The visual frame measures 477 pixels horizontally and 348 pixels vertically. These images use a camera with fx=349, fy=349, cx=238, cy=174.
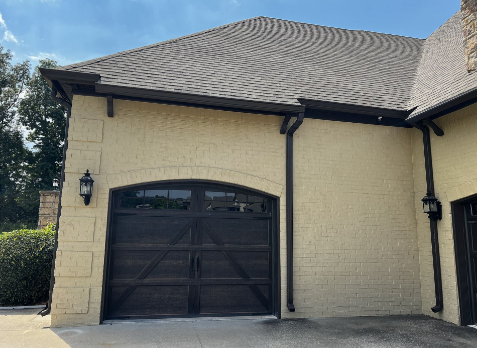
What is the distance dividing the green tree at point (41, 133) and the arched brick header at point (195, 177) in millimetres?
20365

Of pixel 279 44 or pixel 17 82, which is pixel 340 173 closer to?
pixel 279 44

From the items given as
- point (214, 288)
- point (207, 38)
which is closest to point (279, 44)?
point (207, 38)

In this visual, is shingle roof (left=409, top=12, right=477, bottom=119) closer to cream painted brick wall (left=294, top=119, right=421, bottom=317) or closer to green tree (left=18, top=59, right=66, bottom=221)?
cream painted brick wall (left=294, top=119, right=421, bottom=317)

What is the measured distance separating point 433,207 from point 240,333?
4.30 metres

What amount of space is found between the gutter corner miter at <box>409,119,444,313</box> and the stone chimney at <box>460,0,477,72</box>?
1.22m

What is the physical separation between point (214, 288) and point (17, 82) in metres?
26.2

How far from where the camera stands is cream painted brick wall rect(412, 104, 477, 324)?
622 cm

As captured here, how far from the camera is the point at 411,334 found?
565 centimetres

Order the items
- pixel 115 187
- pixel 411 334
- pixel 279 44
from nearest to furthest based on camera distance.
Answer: pixel 411 334 < pixel 115 187 < pixel 279 44

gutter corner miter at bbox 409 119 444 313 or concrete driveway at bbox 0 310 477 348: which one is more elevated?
gutter corner miter at bbox 409 119 444 313

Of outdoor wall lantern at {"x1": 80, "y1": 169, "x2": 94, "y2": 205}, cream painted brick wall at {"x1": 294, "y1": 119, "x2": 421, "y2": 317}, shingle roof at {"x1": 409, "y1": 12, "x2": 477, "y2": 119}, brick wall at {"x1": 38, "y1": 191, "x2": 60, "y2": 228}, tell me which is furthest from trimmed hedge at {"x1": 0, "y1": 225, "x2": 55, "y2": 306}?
shingle roof at {"x1": 409, "y1": 12, "x2": 477, "y2": 119}

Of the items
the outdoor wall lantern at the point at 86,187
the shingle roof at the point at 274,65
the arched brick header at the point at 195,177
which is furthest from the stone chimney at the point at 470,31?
the outdoor wall lantern at the point at 86,187

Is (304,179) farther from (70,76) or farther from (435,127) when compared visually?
(70,76)

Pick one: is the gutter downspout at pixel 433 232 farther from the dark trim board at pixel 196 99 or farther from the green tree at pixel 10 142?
the green tree at pixel 10 142
